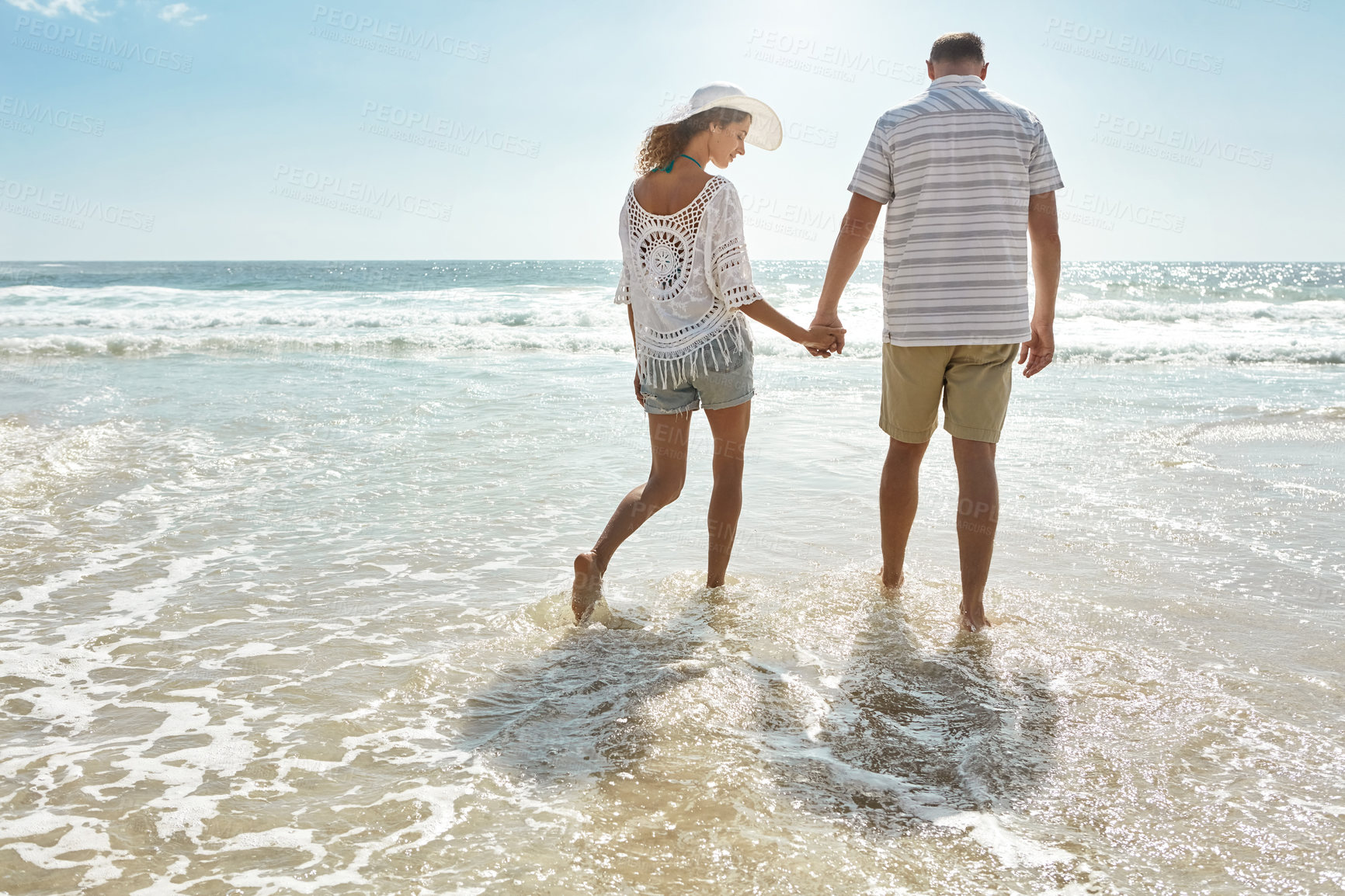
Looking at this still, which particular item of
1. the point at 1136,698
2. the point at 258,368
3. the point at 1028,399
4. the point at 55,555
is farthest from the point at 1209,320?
the point at 55,555

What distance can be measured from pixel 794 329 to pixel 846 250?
382 millimetres

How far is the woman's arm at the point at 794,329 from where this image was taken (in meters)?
3.12

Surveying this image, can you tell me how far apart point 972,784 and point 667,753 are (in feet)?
2.45

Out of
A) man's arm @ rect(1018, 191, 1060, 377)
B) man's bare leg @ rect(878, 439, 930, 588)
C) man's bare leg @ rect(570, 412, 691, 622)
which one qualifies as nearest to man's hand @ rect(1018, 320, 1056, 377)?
man's arm @ rect(1018, 191, 1060, 377)

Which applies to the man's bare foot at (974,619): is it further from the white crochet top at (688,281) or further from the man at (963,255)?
the white crochet top at (688,281)

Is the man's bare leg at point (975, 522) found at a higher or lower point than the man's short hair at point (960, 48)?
lower

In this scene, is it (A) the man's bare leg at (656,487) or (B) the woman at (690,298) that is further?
(A) the man's bare leg at (656,487)

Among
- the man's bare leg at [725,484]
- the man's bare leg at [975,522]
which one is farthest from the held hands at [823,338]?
the man's bare leg at [975,522]

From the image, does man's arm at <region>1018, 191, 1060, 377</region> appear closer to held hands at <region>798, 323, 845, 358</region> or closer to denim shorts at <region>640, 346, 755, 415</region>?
held hands at <region>798, 323, 845, 358</region>

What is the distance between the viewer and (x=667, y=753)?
2.26m

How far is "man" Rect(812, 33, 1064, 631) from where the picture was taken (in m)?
3.10

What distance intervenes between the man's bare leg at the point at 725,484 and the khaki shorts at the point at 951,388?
59 centimetres

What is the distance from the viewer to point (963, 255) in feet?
10.3

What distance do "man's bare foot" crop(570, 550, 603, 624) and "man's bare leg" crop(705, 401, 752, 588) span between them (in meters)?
0.54
